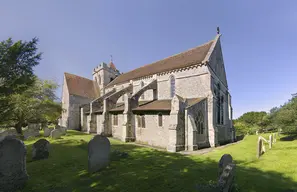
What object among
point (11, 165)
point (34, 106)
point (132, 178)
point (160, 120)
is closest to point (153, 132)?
point (160, 120)

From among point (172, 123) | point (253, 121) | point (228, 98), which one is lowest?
point (253, 121)

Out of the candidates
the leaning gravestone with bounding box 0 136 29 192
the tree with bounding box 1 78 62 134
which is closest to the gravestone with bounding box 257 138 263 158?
the leaning gravestone with bounding box 0 136 29 192

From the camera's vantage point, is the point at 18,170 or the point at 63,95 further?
the point at 63,95

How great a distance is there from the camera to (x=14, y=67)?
11812 millimetres

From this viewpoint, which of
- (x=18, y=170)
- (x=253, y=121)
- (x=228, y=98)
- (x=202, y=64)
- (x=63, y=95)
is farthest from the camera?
(x=253, y=121)

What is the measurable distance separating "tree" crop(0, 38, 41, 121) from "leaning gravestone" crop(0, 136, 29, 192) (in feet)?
25.3

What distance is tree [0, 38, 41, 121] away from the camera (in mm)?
11078

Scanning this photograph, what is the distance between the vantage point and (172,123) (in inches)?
524

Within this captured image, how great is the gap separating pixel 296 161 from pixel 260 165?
1.99 meters

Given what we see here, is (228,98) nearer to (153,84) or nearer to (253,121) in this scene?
(153,84)

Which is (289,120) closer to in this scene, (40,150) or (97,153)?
(97,153)

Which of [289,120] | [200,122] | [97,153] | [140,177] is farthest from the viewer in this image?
[289,120]

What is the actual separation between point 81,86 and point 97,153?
2748cm

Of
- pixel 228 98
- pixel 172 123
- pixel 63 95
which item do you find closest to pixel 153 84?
pixel 172 123
